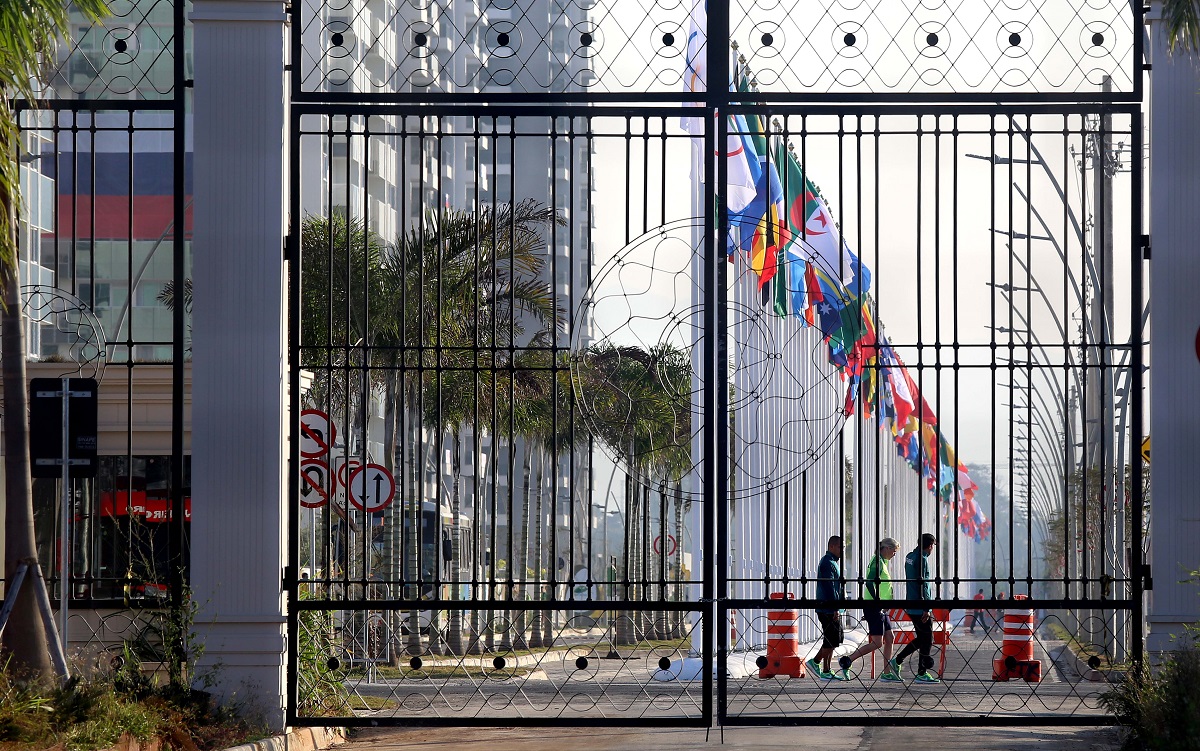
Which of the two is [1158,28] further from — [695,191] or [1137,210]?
[695,191]

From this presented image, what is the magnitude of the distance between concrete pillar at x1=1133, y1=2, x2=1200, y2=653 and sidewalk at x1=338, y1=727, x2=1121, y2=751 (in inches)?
54.8

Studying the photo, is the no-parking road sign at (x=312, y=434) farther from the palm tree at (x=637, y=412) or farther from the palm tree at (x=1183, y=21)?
the palm tree at (x=1183, y=21)

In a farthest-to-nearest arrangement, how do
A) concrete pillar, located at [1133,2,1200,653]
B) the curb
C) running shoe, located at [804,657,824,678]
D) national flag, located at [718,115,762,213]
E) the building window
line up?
1. the building window
2. national flag, located at [718,115,762,213]
3. running shoe, located at [804,657,824,678]
4. concrete pillar, located at [1133,2,1200,653]
5. the curb

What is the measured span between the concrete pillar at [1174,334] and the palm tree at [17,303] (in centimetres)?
714

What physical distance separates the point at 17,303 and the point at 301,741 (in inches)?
144

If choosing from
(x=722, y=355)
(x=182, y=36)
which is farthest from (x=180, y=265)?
(x=722, y=355)

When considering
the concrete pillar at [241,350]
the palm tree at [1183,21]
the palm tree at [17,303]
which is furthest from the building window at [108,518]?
the palm tree at [1183,21]

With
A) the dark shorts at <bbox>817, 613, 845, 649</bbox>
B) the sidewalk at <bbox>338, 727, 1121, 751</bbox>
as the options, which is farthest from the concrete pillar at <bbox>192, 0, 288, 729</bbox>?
the dark shorts at <bbox>817, 613, 845, 649</bbox>

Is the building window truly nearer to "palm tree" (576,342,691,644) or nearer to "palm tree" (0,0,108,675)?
"palm tree" (576,342,691,644)

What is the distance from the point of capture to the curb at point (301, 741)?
9.39 m

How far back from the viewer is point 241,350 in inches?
386

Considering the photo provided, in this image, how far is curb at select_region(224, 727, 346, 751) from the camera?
30.8ft

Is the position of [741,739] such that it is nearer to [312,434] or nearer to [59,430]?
[312,434]

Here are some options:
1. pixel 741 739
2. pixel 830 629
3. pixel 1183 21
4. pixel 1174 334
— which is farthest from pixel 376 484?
pixel 1183 21
